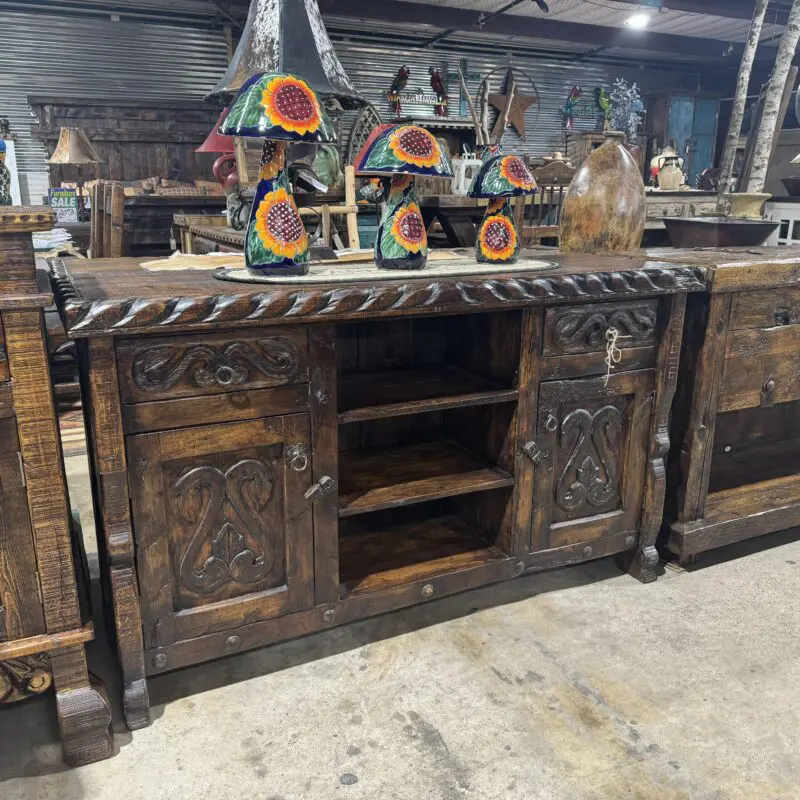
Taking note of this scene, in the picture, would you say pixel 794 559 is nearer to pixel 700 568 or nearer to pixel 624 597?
pixel 700 568

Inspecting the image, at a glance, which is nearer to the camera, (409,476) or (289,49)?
(409,476)

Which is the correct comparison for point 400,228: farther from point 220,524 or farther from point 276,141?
point 220,524

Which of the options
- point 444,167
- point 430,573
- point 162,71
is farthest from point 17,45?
point 430,573

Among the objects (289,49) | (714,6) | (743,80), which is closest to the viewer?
(289,49)

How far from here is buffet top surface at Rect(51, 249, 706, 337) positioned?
1274mm

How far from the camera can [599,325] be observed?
1.81 meters

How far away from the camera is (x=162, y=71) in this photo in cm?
654

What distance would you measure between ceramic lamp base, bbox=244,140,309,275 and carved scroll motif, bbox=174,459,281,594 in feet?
1.45

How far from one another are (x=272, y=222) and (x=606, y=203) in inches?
48.3

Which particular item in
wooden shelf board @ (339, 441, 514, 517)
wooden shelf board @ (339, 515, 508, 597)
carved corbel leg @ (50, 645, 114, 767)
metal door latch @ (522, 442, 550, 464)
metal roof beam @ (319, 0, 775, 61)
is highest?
metal roof beam @ (319, 0, 775, 61)

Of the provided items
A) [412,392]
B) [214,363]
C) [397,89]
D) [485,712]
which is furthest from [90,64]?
[485,712]

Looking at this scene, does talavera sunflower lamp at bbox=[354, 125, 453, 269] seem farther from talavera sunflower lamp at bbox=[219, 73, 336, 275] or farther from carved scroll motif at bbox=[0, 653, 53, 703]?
carved scroll motif at bbox=[0, 653, 53, 703]

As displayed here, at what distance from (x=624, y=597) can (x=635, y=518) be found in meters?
0.23

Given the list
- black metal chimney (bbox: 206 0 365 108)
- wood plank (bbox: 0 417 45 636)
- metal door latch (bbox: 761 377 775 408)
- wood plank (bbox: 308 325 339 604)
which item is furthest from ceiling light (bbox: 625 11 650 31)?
wood plank (bbox: 0 417 45 636)
